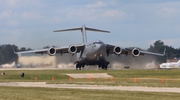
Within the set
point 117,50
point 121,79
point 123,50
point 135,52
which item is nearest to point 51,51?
point 117,50

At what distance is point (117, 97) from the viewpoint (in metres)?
22.5

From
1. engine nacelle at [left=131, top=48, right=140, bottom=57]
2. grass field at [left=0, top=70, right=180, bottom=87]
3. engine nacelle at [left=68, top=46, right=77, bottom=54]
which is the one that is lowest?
grass field at [left=0, top=70, right=180, bottom=87]

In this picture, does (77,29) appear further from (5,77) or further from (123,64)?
(5,77)

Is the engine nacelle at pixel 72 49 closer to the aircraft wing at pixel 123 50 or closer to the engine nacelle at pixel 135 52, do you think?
the aircraft wing at pixel 123 50

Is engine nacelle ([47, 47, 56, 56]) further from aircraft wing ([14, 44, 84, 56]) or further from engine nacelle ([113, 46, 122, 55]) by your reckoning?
engine nacelle ([113, 46, 122, 55])

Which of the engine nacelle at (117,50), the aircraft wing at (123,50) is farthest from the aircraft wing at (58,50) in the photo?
the engine nacelle at (117,50)

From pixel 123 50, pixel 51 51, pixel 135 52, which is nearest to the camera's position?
pixel 51 51

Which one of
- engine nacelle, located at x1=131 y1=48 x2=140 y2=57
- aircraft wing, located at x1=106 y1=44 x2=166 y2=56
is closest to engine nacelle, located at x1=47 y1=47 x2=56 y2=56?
aircraft wing, located at x1=106 y1=44 x2=166 y2=56

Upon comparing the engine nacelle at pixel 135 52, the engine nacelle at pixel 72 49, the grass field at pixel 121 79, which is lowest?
the grass field at pixel 121 79

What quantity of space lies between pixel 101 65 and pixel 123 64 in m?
5.64

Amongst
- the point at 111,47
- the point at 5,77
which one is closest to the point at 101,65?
the point at 111,47

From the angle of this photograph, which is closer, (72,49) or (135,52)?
(72,49)

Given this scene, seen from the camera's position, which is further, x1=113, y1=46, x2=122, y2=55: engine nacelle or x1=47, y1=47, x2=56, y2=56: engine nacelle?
x1=47, y1=47, x2=56, y2=56: engine nacelle

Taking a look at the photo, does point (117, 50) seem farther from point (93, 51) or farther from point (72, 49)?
point (72, 49)
